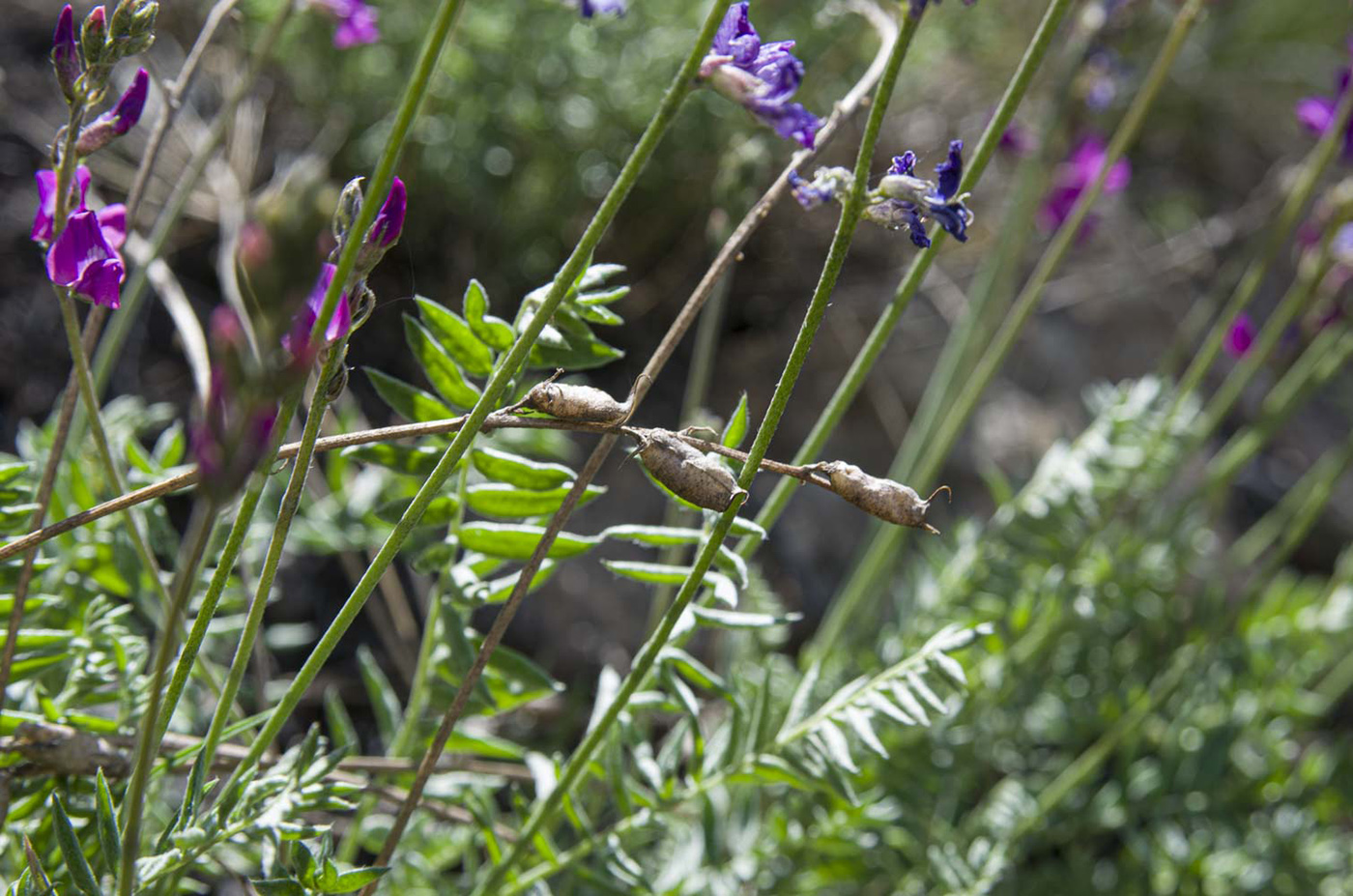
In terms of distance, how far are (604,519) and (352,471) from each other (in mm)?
545

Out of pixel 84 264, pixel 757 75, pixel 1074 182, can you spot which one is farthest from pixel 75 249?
pixel 1074 182

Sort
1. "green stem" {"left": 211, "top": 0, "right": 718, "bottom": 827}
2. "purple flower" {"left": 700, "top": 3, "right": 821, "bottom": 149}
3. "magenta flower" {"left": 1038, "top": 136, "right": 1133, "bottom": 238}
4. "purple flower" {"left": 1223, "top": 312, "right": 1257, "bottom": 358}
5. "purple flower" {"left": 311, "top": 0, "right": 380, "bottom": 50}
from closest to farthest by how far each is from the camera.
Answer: "green stem" {"left": 211, "top": 0, "right": 718, "bottom": 827} → "purple flower" {"left": 700, "top": 3, "right": 821, "bottom": 149} → "purple flower" {"left": 311, "top": 0, "right": 380, "bottom": 50} → "purple flower" {"left": 1223, "top": 312, "right": 1257, "bottom": 358} → "magenta flower" {"left": 1038, "top": 136, "right": 1133, "bottom": 238}

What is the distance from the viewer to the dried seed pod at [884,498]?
75 cm

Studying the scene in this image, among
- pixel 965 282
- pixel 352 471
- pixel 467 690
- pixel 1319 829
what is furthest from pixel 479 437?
pixel 965 282

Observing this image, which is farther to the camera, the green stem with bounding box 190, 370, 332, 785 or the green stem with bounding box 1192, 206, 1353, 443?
the green stem with bounding box 1192, 206, 1353, 443

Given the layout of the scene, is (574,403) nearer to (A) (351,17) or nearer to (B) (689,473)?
(B) (689,473)

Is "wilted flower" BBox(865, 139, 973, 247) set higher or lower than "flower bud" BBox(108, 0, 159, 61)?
higher

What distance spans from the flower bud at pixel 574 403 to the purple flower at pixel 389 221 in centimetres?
14

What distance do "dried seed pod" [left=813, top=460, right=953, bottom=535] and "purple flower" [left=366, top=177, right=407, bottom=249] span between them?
334 millimetres

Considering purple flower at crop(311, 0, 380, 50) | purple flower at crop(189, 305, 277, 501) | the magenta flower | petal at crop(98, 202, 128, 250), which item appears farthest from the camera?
the magenta flower

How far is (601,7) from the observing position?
2.72ft

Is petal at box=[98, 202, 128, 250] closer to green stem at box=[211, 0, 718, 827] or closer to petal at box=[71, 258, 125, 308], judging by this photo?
petal at box=[71, 258, 125, 308]

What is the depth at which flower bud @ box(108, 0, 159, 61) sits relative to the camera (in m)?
0.83

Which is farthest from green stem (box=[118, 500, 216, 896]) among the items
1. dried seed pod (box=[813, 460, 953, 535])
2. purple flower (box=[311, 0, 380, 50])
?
purple flower (box=[311, 0, 380, 50])
